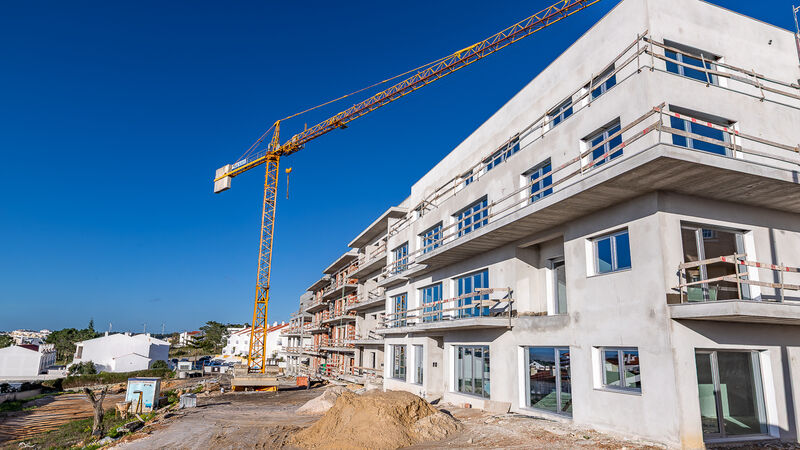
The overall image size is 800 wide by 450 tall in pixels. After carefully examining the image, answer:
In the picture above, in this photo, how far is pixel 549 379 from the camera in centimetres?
1700

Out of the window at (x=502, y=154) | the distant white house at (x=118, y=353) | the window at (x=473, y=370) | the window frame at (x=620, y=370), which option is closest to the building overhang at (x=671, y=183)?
the window frame at (x=620, y=370)

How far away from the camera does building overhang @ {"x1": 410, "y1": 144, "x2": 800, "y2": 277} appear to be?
458 inches

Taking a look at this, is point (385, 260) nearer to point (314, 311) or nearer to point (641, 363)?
point (641, 363)

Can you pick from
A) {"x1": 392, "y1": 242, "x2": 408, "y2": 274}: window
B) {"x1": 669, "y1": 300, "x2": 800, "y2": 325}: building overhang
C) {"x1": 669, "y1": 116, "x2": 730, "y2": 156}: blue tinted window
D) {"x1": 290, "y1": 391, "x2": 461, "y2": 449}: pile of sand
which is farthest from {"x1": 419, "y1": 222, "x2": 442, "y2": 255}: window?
{"x1": 669, "y1": 300, "x2": 800, "y2": 325}: building overhang

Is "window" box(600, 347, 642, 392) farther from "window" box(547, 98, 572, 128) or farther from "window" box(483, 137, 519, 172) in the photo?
"window" box(483, 137, 519, 172)

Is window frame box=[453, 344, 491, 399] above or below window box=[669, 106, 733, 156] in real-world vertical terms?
below

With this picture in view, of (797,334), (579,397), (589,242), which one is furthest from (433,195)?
(797,334)

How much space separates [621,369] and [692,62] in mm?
9797

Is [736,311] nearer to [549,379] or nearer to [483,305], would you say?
[549,379]

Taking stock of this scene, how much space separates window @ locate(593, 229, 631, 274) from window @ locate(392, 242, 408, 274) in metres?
17.2

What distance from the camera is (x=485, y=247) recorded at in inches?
838

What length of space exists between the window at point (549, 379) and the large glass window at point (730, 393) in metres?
4.15

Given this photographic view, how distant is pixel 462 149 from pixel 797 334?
17397mm

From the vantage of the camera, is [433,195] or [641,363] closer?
[641,363]
